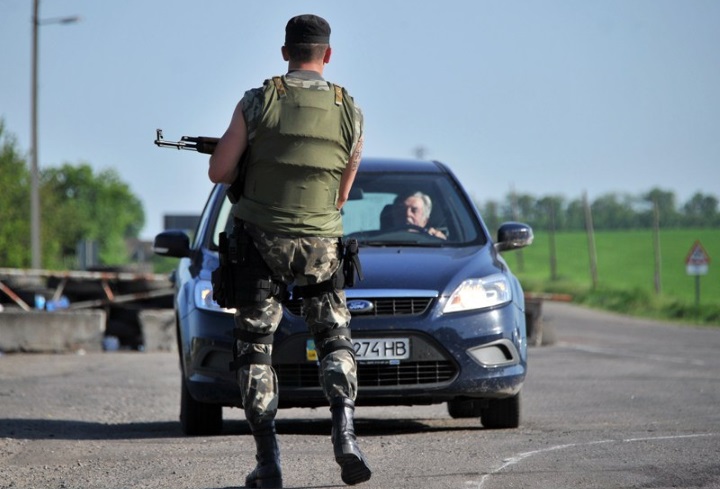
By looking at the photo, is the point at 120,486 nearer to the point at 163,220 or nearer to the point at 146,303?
the point at 146,303

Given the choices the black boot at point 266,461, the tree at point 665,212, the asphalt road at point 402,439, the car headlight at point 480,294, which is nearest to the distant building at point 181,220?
the asphalt road at point 402,439

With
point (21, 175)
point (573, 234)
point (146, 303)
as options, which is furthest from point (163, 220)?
point (573, 234)

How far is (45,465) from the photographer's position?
716 cm

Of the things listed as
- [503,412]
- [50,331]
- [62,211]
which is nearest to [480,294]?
[503,412]

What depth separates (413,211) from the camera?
9430 mm

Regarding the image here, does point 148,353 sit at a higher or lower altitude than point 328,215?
lower

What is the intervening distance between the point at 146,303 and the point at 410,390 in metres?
17.2

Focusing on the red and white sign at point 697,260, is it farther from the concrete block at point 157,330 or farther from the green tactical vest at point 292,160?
the green tactical vest at point 292,160

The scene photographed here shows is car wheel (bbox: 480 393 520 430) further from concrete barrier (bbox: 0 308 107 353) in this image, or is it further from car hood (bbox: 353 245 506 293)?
concrete barrier (bbox: 0 308 107 353)

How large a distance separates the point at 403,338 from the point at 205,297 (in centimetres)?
121

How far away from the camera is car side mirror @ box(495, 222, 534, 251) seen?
9250mm

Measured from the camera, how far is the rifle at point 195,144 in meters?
6.11

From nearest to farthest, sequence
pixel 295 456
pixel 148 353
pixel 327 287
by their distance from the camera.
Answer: pixel 327 287 < pixel 295 456 < pixel 148 353

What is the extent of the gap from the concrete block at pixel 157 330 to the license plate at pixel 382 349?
1373 cm
